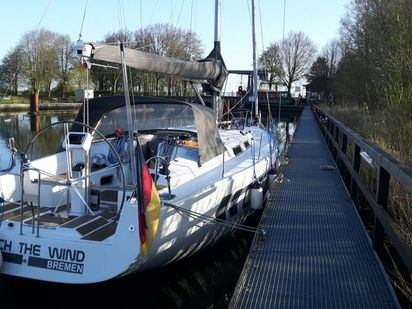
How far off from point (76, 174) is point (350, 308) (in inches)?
161

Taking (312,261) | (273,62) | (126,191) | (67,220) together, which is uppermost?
(273,62)

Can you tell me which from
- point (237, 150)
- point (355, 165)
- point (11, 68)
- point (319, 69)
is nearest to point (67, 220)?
point (237, 150)

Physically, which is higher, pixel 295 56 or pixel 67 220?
pixel 295 56

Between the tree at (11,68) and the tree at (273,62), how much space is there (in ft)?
96.4

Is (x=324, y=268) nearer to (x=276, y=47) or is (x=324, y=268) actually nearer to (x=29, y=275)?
(x=29, y=275)

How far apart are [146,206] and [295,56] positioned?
62.2 metres

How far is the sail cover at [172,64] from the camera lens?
5.77m

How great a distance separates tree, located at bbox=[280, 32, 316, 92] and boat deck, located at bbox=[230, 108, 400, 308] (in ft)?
186

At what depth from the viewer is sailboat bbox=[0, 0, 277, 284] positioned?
4547 mm

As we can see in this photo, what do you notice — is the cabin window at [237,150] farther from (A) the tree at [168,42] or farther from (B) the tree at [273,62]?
(B) the tree at [273,62]

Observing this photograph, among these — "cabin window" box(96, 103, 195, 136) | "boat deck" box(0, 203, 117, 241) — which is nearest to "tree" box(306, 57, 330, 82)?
"cabin window" box(96, 103, 195, 136)

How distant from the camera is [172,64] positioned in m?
7.47

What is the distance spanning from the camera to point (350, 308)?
4098mm

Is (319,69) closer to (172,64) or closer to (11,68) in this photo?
(11,68)
